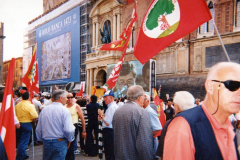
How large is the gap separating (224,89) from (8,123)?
232cm

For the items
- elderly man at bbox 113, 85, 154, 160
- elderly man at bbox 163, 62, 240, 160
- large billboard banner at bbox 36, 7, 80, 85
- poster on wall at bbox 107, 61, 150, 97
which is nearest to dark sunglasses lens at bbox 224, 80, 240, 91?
elderly man at bbox 163, 62, 240, 160

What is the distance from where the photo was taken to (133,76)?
19219 mm

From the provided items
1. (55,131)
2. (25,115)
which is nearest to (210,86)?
(55,131)

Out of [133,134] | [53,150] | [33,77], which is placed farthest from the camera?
[33,77]

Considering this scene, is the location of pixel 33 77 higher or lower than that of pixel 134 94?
higher

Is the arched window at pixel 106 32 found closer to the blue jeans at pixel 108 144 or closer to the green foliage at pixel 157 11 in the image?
the blue jeans at pixel 108 144

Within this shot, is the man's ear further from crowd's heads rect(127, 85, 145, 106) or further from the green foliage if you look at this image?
the green foliage

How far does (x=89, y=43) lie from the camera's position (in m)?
27.1

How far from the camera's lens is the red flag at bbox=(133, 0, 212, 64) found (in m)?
3.48

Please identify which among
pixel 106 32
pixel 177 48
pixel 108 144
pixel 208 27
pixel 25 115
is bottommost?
pixel 108 144

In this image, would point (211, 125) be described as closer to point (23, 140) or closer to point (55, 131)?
point (55, 131)

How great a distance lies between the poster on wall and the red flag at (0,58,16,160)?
1503cm

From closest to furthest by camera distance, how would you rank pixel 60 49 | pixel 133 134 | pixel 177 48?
pixel 133 134
pixel 177 48
pixel 60 49

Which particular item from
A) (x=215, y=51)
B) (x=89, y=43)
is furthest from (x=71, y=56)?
(x=215, y=51)
